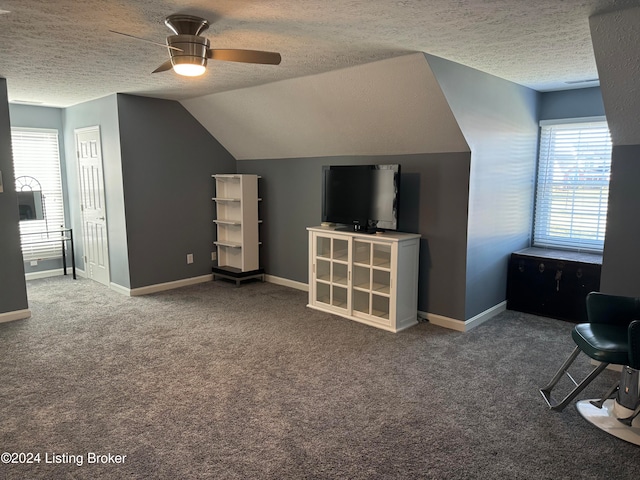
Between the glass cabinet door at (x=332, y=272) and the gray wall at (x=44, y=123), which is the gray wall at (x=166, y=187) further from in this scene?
the glass cabinet door at (x=332, y=272)

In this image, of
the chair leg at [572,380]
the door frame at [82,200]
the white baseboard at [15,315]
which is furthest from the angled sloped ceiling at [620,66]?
the white baseboard at [15,315]

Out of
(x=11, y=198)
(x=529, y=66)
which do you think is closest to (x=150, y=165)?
(x=11, y=198)

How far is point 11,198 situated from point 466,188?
433 centimetres

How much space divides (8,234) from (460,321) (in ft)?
14.6

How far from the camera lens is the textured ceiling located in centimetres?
241

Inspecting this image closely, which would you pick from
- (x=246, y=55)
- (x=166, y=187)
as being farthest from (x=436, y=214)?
(x=166, y=187)

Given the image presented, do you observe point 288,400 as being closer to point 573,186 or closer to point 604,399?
point 604,399

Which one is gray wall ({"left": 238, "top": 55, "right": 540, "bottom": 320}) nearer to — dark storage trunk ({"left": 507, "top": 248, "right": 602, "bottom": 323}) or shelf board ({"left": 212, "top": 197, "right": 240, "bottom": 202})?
dark storage trunk ({"left": 507, "top": 248, "right": 602, "bottom": 323})

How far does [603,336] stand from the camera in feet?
8.93

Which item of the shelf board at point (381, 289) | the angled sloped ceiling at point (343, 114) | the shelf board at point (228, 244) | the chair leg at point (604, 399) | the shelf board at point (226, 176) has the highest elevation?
the angled sloped ceiling at point (343, 114)

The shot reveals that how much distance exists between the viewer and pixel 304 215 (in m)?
5.65

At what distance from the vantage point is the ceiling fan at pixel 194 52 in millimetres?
2652

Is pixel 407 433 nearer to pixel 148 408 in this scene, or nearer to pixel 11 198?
pixel 148 408

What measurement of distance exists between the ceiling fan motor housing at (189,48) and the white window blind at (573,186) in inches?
153
